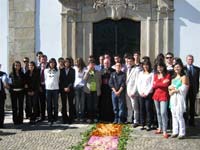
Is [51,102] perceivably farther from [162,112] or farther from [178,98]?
[178,98]

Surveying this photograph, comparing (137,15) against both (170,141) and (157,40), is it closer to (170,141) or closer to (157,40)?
(157,40)

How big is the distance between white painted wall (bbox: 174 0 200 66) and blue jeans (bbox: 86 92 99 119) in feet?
10.1

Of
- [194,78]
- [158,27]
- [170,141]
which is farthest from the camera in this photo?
[158,27]

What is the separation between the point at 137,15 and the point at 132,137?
4861 millimetres

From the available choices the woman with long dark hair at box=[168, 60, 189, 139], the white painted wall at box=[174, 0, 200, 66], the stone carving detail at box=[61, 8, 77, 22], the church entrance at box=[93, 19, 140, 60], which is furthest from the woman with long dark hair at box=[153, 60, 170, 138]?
the stone carving detail at box=[61, 8, 77, 22]

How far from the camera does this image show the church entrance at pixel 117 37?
14344 millimetres

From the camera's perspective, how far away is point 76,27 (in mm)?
14430

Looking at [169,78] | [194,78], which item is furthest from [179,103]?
[194,78]

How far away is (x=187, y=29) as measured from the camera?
13758 mm

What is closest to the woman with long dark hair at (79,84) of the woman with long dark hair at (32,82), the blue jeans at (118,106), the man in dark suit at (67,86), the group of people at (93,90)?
the group of people at (93,90)

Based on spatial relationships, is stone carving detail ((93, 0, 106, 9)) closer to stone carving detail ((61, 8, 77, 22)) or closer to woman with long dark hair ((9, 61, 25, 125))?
stone carving detail ((61, 8, 77, 22))

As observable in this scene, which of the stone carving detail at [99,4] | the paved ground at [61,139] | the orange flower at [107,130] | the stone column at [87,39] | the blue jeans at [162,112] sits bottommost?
the paved ground at [61,139]

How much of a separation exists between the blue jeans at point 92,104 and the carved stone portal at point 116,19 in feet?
8.59

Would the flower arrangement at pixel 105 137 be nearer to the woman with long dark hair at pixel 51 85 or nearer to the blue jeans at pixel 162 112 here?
the blue jeans at pixel 162 112
